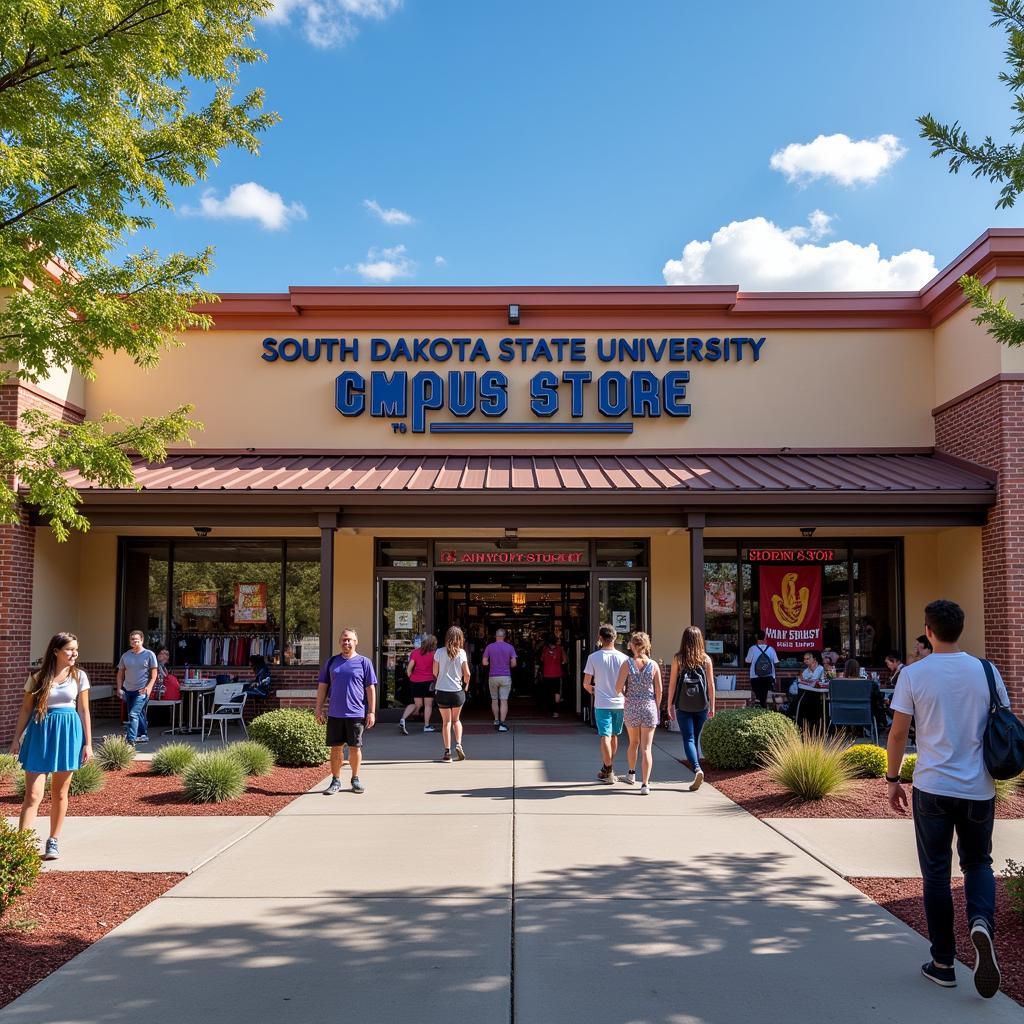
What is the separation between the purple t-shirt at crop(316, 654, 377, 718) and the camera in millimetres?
9258

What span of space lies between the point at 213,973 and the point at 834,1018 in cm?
305

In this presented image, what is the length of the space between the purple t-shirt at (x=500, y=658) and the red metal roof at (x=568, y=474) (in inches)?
112

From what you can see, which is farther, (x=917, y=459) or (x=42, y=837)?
(x=917, y=459)

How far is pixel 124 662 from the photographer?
1296cm

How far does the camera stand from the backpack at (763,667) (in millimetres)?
14617

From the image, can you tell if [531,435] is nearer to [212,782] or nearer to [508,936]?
[212,782]

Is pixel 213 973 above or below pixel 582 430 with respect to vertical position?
below

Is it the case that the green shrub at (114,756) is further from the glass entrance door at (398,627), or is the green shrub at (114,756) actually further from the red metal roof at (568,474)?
the glass entrance door at (398,627)

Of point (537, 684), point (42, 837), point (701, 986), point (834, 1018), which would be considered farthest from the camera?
point (537, 684)

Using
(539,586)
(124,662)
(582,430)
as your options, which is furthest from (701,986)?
(539,586)

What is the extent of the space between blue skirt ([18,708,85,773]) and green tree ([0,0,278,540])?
2032 mm

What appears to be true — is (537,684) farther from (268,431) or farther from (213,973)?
(213,973)

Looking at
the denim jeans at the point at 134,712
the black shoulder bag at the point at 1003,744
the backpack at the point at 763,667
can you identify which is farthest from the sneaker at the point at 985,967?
the denim jeans at the point at 134,712

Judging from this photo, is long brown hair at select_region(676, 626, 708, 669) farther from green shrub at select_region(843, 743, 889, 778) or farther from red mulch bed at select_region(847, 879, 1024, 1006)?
red mulch bed at select_region(847, 879, 1024, 1006)
